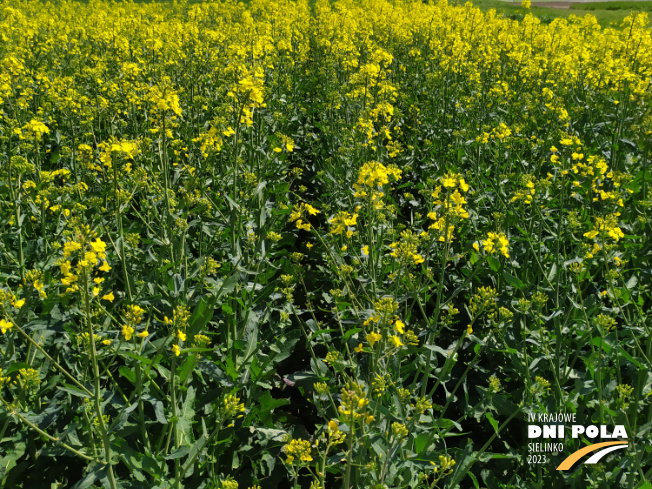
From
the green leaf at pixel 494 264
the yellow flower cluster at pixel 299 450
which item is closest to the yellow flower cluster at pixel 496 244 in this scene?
the green leaf at pixel 494 264

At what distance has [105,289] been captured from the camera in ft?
9.89

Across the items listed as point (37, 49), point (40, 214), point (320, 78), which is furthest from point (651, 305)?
point (37, 49)

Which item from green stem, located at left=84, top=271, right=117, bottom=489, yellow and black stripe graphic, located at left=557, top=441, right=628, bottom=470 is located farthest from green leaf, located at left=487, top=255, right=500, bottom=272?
green stem, located at left=84, top=271, right=117, bottom=489

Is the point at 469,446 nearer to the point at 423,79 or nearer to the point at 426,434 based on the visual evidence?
the point at 426,434

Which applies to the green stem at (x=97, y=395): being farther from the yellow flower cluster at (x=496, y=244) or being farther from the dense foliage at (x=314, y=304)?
the yellow flower cluster at (x=496, y=244)

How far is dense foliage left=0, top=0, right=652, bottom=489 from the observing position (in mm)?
2324

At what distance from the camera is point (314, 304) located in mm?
4133

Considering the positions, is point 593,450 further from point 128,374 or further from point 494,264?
point 128,374

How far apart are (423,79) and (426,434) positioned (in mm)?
5738

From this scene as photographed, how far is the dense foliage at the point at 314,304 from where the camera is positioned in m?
2.32

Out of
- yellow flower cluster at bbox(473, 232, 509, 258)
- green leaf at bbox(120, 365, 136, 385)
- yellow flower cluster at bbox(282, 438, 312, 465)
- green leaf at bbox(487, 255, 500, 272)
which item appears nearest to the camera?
yellow flower cluster at bbox(282, 438, 312, 465)

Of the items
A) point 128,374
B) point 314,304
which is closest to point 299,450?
point 128,374

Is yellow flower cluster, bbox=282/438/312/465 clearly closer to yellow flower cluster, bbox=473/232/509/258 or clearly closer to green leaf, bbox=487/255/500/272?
yellow flower cluster, bbox=473/232/509/258

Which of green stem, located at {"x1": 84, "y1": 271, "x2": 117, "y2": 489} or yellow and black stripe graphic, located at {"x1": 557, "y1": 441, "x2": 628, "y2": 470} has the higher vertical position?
green stem, located at {"x1": 84, "y1": 271, "x2": 117, "y2": 489}
